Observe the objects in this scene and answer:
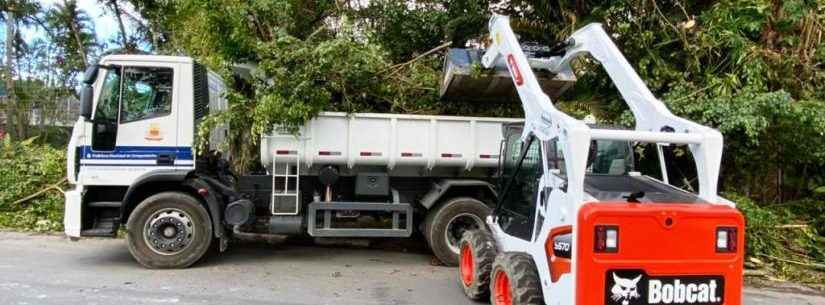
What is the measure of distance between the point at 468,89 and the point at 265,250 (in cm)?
353

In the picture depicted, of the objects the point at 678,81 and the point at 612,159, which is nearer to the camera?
the point at 612,159

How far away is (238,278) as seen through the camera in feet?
20.9

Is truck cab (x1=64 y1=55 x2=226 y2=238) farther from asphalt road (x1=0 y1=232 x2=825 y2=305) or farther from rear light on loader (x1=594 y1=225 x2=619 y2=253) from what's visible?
rear light on loader (x1=594 y1=225 x2=619 y2=253)

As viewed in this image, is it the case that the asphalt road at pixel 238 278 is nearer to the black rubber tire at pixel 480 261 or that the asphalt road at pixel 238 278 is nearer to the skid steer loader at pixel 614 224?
the black rubber tire at pixel 480 261

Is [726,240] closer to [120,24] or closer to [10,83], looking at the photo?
[120,24]

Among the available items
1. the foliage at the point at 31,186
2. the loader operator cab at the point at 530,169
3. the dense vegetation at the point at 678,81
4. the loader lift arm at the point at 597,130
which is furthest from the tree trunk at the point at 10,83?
the loader operator cab at the point at 530,169

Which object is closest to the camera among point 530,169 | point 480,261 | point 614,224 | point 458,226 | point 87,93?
point 614,224

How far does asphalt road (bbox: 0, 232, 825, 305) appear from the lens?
562 centimetres

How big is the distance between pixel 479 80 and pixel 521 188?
6.95ft

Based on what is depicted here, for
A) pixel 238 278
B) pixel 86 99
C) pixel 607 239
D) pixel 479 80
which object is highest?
pixel 479 80

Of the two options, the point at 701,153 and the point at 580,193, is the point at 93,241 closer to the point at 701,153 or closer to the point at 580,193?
the point at 580,193

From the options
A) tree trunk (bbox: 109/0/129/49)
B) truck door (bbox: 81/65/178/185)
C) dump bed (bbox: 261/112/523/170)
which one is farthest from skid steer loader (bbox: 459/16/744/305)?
tree trunk (bbox: 109/0/129/49)

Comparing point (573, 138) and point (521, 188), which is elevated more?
point (573, 138)

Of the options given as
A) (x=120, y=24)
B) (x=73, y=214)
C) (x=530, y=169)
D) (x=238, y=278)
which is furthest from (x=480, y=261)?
(x=120, y=24)
